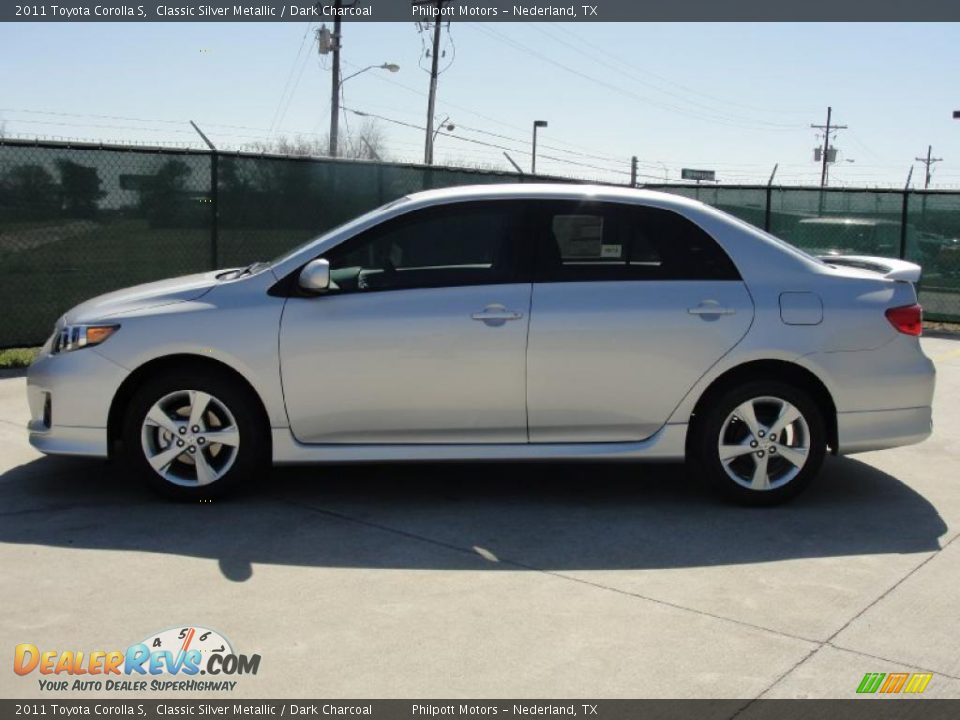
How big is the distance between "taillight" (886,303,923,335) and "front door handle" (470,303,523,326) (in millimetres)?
2003

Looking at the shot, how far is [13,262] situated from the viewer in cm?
1042

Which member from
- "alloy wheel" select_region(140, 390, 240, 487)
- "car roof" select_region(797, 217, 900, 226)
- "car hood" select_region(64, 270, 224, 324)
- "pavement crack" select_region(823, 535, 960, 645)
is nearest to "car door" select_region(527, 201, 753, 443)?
"pavement crack" select_region(823, 535, 960, 645)

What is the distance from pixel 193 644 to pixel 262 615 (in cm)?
35

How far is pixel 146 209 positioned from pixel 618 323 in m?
6.93

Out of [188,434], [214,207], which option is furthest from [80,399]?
[214,207]

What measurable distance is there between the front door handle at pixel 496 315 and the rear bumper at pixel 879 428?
183 cm

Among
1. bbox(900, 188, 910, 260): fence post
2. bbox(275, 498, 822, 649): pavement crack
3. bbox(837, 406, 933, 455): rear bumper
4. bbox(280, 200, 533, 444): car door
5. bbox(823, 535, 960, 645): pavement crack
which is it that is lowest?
bbox(275, 498, 822, 649): pavement crack

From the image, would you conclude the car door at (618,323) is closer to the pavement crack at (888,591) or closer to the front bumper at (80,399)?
the pavement crack at (888,591)

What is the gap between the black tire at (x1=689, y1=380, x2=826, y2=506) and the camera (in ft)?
19.4

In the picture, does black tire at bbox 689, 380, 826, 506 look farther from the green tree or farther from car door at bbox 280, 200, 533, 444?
the green tree

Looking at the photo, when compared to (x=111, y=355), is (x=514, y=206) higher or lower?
higher

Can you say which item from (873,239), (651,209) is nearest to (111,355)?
(651,209)

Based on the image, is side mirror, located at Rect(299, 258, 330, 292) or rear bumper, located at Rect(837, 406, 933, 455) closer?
side mirror, located at Rect(299, 258, 330, 292)

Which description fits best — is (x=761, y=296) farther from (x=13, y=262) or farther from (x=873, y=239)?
(x=873, y=239)
